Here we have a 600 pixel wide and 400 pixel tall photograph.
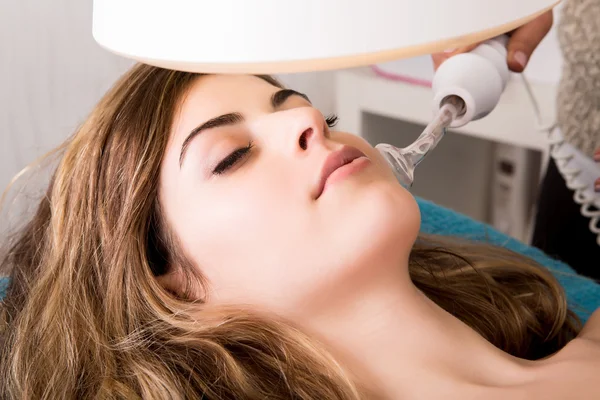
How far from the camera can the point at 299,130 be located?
70 centimetres

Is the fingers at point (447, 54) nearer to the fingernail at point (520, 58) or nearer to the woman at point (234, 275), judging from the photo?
the fingernail at point (520, 58)

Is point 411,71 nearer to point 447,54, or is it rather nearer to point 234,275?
point 447,54

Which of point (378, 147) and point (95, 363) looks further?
point (378, 147)

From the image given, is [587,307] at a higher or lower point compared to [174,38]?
lower

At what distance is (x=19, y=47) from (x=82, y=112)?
0.48 feet

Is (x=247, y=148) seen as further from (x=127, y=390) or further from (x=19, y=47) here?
(x=19, y=47)

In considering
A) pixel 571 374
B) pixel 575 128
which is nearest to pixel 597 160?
pixel 575 128

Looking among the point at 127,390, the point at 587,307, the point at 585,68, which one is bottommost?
the point at 587,307

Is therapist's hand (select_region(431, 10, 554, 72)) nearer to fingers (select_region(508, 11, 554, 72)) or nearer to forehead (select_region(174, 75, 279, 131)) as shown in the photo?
fingers (select_region(508, 11, 554, 72))

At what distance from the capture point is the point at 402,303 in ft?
2.36

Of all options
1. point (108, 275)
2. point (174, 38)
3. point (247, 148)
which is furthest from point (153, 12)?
point (108, 275)

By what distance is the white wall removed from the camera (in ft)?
3.54

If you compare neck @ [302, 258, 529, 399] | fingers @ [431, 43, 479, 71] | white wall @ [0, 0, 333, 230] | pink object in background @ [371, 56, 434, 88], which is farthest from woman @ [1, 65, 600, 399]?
pink object in background @ [371, 56, 434, 88]

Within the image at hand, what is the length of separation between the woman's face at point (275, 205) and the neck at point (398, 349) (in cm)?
3
